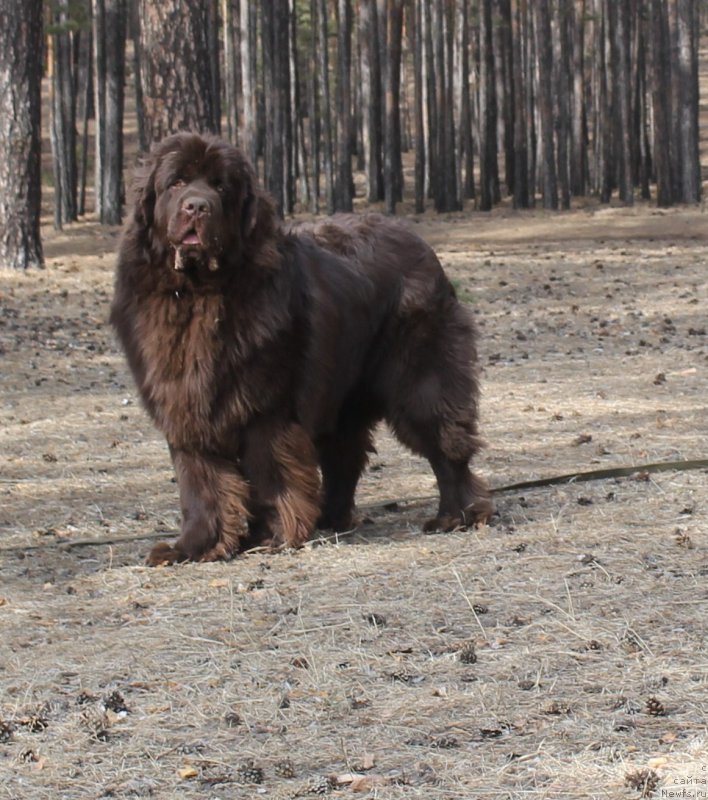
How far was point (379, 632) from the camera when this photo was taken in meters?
5.14

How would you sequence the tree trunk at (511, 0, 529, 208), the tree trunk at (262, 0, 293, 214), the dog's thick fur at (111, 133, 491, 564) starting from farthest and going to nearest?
the tree trunk at (511, 0, 529, 208) → the tree trunk at (262, 0, 293, 214) → the dog's thick fur at (111, 133, 491, 564)

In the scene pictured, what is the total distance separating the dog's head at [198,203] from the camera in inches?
229

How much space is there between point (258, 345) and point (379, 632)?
1.60 m

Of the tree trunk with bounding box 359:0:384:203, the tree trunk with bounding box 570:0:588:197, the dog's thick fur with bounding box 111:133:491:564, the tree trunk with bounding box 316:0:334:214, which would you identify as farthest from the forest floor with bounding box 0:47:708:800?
the tree trunk with bounding box 570:0:588:197

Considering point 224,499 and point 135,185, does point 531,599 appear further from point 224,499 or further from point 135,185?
point 135,185

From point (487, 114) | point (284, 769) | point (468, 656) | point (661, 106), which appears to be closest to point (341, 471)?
point (468, 656)

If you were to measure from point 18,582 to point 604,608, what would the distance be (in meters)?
2.61

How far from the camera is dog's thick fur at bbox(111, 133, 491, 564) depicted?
6.03 meters

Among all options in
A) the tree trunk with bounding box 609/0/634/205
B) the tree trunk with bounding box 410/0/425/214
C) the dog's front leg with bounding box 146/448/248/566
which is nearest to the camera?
the dog's front leg with bounding box 146/448/248/566

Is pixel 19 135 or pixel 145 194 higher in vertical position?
pixel 19 135

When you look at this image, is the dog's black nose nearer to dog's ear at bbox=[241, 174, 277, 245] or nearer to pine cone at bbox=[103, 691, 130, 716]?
dog's ear at bbox=[241, 174, 277, 245]

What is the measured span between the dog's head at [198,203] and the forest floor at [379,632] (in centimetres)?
144

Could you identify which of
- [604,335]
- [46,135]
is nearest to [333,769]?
[604,335]

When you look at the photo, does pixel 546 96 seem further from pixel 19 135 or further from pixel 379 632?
pixel 379 632
